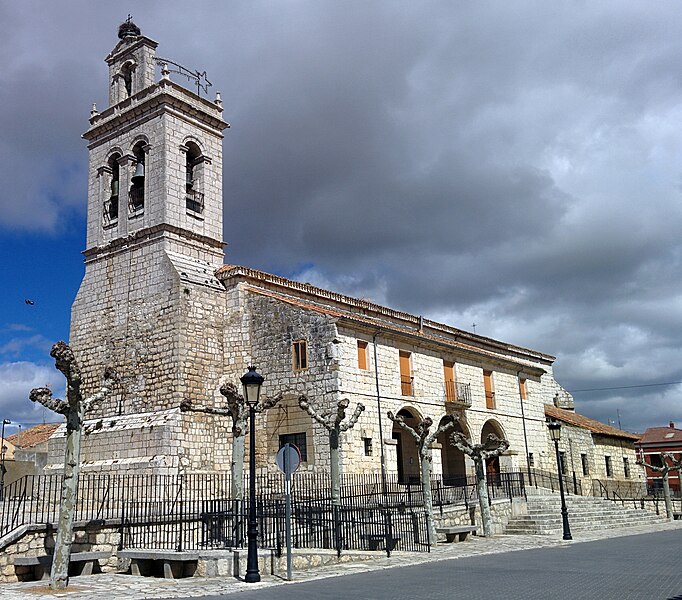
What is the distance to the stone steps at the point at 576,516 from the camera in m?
22.4

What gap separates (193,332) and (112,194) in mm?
7274

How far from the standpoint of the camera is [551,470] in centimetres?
3438

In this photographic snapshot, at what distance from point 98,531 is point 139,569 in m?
1.94

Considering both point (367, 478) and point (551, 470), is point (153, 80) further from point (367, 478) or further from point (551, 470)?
point (551, 470)

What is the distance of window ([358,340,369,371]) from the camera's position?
81.5 feet

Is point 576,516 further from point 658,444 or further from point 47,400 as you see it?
point 658,444

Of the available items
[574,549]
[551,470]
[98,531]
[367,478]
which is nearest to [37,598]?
[98,531]

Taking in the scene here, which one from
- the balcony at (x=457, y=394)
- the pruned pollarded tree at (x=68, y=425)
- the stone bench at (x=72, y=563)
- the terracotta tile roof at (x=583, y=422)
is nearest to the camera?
the pruned pollarded tree at (x=68, y=425)

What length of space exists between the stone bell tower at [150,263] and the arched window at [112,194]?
0.04 m

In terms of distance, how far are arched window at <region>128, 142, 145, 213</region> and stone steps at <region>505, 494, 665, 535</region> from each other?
17.6 meters

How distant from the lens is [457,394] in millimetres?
29203

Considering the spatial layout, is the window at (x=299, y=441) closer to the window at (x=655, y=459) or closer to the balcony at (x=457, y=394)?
the balcony at (x=457, y=394)

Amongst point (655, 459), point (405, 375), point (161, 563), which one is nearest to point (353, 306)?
point (405, 375)

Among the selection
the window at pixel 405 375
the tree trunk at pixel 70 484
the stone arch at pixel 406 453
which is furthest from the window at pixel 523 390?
the tree trunk at pixel 70 484
